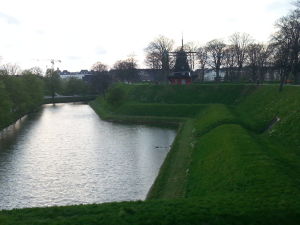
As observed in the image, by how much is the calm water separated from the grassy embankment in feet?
7.14

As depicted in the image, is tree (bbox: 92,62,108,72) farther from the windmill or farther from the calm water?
the calm water

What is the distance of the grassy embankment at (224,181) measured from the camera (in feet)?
47.6

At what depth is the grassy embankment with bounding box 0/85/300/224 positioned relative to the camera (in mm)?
14523

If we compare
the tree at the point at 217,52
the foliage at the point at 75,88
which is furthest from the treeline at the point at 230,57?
the foliage at the point at 75,88

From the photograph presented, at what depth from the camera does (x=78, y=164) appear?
30.3 m

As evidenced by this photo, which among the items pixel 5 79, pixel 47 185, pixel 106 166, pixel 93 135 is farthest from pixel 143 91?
pixel 47 185

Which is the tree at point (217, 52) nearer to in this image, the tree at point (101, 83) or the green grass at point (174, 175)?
the tree at point (101, 83)

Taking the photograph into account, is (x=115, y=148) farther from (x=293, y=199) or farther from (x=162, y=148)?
(x=293, y=199)

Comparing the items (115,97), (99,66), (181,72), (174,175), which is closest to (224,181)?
(174,175)

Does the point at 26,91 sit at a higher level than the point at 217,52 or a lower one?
lower

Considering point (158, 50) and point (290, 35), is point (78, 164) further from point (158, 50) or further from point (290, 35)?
point (158, 50)

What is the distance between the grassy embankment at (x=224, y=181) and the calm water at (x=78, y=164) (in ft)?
7.14

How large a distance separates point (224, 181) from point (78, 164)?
14.5m

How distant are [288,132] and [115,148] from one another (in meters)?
16.5
